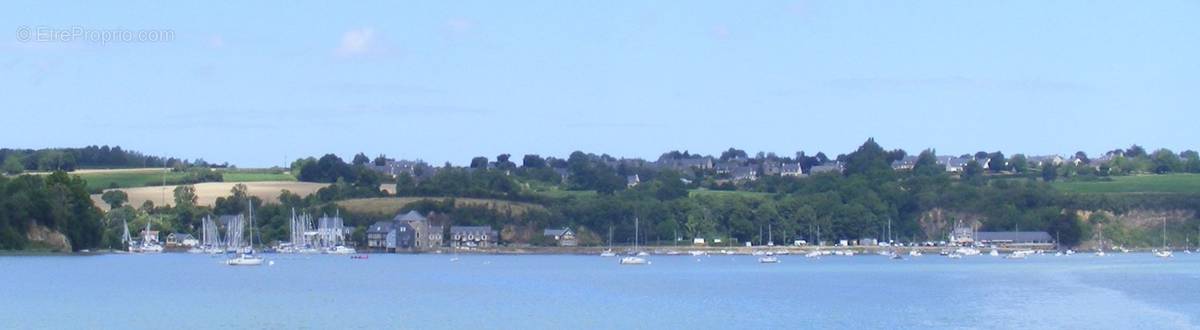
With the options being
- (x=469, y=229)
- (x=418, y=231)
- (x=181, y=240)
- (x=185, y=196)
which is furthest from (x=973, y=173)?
(x=181, y=240)

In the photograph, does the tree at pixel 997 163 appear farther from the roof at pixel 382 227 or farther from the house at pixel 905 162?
the roof at pixel 382 227

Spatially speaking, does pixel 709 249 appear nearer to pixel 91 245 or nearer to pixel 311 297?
pixel 91 245

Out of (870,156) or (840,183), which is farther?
(870,156)

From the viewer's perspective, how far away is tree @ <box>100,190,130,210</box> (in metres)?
117

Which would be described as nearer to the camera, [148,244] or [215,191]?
[148,244]

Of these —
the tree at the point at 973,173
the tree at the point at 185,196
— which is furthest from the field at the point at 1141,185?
the tree at the point at 185,196

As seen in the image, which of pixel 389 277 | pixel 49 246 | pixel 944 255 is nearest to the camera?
pixel 389 277

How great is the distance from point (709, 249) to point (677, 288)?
6406cm

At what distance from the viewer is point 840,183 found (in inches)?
5822

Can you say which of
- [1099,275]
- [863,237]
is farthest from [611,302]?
[863,237]

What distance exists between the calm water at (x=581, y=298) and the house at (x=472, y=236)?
4426 centimetres

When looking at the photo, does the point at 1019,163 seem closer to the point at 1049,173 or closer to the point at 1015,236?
the point at 1049,173

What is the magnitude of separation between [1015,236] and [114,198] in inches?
2560

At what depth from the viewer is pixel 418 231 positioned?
12244 centimetres
